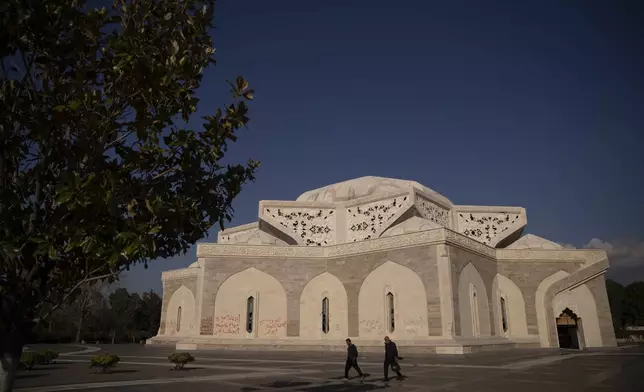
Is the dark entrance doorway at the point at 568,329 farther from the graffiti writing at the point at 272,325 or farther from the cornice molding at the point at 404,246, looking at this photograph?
the graffiti writing at the point at 272,325

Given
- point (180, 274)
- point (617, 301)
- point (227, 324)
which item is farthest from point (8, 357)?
point (617, 301)

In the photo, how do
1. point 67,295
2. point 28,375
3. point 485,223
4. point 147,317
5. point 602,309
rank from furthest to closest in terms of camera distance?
point 147,317 → point 485,223 → point 602,309 → point 28,375 → point 67,295

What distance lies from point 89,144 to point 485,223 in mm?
27268

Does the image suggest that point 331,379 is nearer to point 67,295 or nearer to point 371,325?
point 67,295

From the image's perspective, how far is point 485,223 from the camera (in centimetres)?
2856

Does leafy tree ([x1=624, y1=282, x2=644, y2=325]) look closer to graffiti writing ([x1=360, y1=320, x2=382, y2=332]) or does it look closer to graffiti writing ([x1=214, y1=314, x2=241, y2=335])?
graffiti writing ([x1=360, y1=320, x2=382, y2=332])

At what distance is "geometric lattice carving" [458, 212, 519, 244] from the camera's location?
28312 millimetres

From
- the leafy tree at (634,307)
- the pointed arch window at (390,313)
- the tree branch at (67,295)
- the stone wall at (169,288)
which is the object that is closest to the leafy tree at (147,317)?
the stone wall at (169,288)

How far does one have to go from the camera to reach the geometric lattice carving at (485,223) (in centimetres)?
2831

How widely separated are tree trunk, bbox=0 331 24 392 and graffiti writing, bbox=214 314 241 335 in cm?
2037

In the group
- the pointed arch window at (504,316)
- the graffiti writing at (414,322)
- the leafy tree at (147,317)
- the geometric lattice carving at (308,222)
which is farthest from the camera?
the leafy tree at (147,317)

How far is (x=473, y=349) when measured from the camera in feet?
66.4

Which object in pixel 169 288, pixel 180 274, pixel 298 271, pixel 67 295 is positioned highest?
pixel 180 274

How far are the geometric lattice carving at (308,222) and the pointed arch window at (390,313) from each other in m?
5.46
